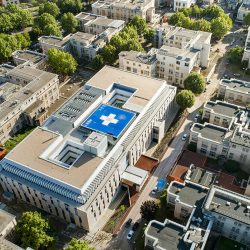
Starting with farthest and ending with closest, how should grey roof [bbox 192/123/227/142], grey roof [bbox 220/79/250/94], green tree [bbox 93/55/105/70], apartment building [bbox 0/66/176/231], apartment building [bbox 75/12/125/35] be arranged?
1. apartment building [bbox 75/12/125/35]
2. green tree [bbox 93/55/105/70]
3. grey roof [bbox 220/79/250/94]
4. grey roof [bbox 192/123/227/142]
5. apartment building [bbox 0/66/176/231]

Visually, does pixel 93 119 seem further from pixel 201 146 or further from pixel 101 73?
pixel 201 146

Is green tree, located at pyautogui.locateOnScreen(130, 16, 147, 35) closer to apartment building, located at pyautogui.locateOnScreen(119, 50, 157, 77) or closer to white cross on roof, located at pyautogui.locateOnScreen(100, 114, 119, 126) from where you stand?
apartment building, located at pyautogui.locateOnScreen(119, 50, 157, 77)

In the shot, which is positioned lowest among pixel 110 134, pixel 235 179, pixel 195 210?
pixel 235 179

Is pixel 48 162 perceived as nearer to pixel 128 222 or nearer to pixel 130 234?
pixel 128 222

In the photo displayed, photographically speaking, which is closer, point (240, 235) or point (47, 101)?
point (240, 235)

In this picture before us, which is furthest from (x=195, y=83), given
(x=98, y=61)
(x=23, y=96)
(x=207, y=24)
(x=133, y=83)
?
(x=23, y=96)

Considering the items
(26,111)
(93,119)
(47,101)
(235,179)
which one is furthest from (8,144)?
(235,179)

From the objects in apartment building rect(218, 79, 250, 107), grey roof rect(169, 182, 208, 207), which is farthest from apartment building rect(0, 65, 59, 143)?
apartment building rect(218, 79, 250, 107)
